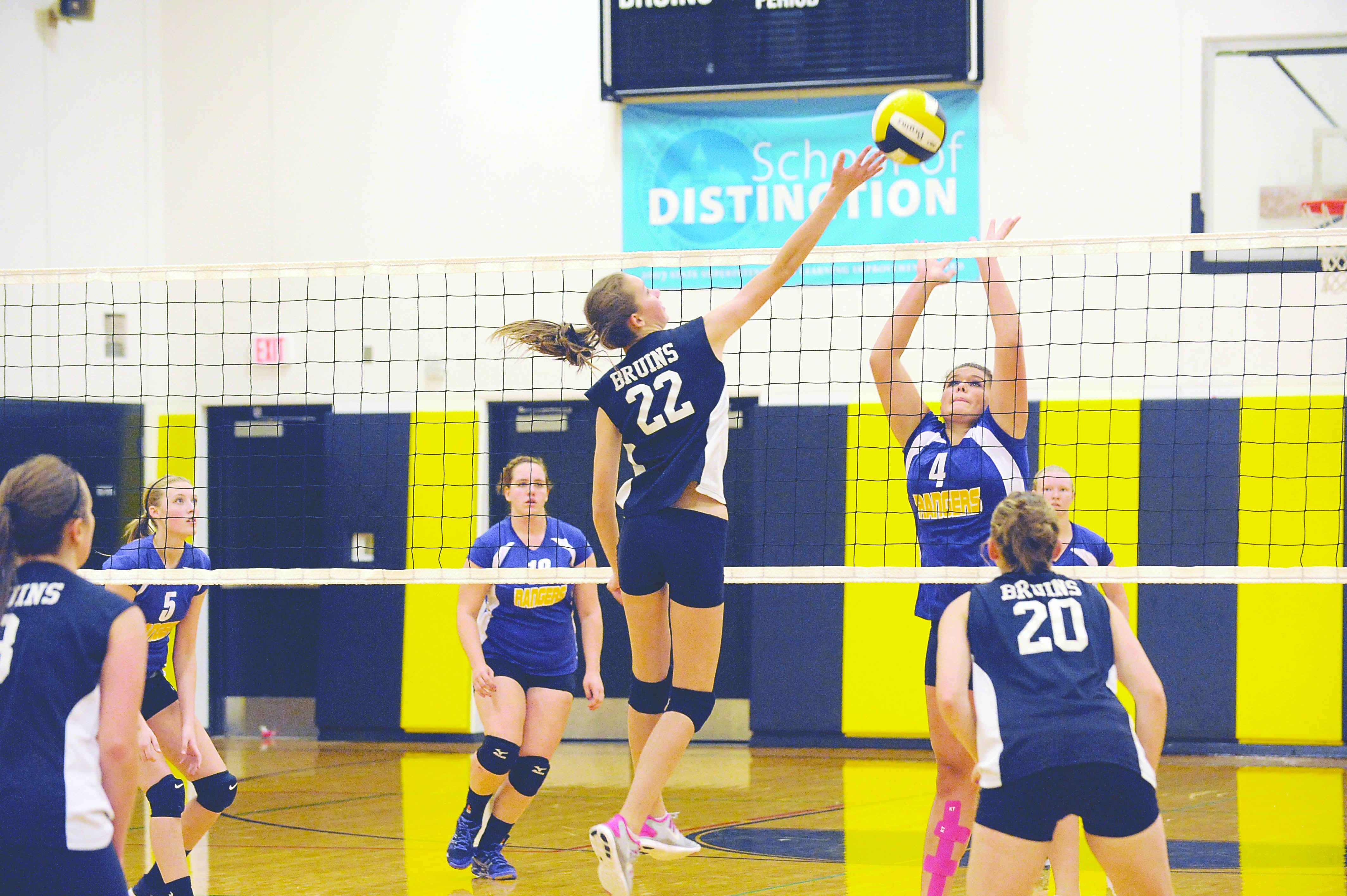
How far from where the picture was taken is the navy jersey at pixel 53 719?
2615mm

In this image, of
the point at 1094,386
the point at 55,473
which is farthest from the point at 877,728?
the point at 55,473

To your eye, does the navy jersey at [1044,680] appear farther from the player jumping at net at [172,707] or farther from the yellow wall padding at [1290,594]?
the yellow wall padding at [1290,594]

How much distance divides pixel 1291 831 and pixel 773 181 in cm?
567

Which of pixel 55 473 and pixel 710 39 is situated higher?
pixel 710 39

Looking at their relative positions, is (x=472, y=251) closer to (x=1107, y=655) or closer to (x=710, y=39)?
(x=710, y=39)

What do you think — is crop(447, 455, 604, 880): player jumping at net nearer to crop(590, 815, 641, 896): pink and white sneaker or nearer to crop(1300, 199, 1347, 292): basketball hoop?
crop(590, 815, 641, 896): pink and white sneaker

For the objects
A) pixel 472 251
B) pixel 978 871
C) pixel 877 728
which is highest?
pixel 472 251

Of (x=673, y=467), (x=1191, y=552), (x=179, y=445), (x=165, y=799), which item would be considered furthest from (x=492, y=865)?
(x=179, y=445)

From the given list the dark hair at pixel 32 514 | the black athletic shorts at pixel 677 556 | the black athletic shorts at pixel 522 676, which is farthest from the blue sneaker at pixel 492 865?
the dark hair at pixel 32 514

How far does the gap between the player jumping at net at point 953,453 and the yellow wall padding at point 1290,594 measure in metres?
4.94

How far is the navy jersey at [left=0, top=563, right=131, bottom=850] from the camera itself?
Result: 8.58ft

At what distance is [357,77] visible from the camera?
10555 millimetres

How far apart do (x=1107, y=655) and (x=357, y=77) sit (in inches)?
348

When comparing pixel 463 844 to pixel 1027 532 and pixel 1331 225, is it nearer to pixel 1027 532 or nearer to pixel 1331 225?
pixel 1027 532
